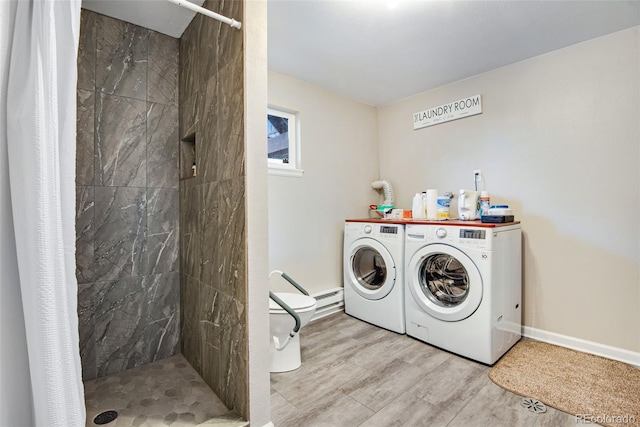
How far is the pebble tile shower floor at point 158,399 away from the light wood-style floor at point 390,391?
34cm

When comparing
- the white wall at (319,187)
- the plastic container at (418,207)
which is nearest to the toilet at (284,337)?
the white wall at (319,187)

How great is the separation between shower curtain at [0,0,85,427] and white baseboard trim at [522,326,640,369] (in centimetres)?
289

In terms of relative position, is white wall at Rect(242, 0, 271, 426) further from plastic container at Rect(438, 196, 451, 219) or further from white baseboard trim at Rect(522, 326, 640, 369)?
white baseboard trim at Rect(522, 326, 640, 369)

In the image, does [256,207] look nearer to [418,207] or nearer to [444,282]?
[444,282]

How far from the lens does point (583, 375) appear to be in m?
1.84

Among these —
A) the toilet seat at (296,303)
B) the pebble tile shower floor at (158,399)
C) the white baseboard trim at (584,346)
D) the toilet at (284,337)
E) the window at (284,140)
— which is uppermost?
the window at (284,140)

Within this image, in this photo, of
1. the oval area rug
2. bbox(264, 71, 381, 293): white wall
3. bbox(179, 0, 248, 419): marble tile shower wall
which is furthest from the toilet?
the oval area rug

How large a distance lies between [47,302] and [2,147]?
51 centimetres

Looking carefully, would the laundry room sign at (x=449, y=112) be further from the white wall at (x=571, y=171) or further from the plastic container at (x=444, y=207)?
the plastic container at (x=444, y=207)

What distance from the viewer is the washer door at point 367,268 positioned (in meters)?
2.62

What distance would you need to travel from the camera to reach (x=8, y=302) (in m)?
0.93

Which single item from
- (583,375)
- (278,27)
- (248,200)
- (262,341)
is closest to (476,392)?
(583,375)

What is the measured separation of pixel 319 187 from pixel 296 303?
4.03 ft

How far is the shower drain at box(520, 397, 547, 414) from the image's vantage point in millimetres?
1530
